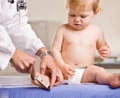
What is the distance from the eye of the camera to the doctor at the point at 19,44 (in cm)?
93

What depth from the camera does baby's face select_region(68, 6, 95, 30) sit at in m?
1.45

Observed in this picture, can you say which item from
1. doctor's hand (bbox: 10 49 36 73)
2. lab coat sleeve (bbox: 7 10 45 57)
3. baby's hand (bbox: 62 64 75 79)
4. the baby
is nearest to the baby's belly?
the baby

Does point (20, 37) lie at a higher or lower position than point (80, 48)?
higher

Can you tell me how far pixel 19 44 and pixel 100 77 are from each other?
0.36m

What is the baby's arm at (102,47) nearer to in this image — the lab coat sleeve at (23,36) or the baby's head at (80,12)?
the baby's head at (80,12)

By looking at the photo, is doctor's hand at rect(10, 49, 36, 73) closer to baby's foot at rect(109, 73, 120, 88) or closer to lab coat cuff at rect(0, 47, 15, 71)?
lab coat cuff at rect(0, 47, 15, 71)

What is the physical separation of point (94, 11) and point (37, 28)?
0.45m

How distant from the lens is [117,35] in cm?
185

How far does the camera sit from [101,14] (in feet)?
6.11

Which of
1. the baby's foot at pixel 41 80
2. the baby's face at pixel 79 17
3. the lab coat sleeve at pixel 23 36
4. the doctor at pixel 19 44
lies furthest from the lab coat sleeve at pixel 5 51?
the baby's face at pixel 79 17

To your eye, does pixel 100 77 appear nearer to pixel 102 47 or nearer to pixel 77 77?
pixel 77 77

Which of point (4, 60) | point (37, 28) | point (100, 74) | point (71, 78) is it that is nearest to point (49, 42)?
point (37, 28)

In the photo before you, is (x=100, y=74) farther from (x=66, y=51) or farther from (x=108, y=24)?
(x=108, y=24)

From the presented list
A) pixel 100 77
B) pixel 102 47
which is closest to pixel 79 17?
pixel 102 47
